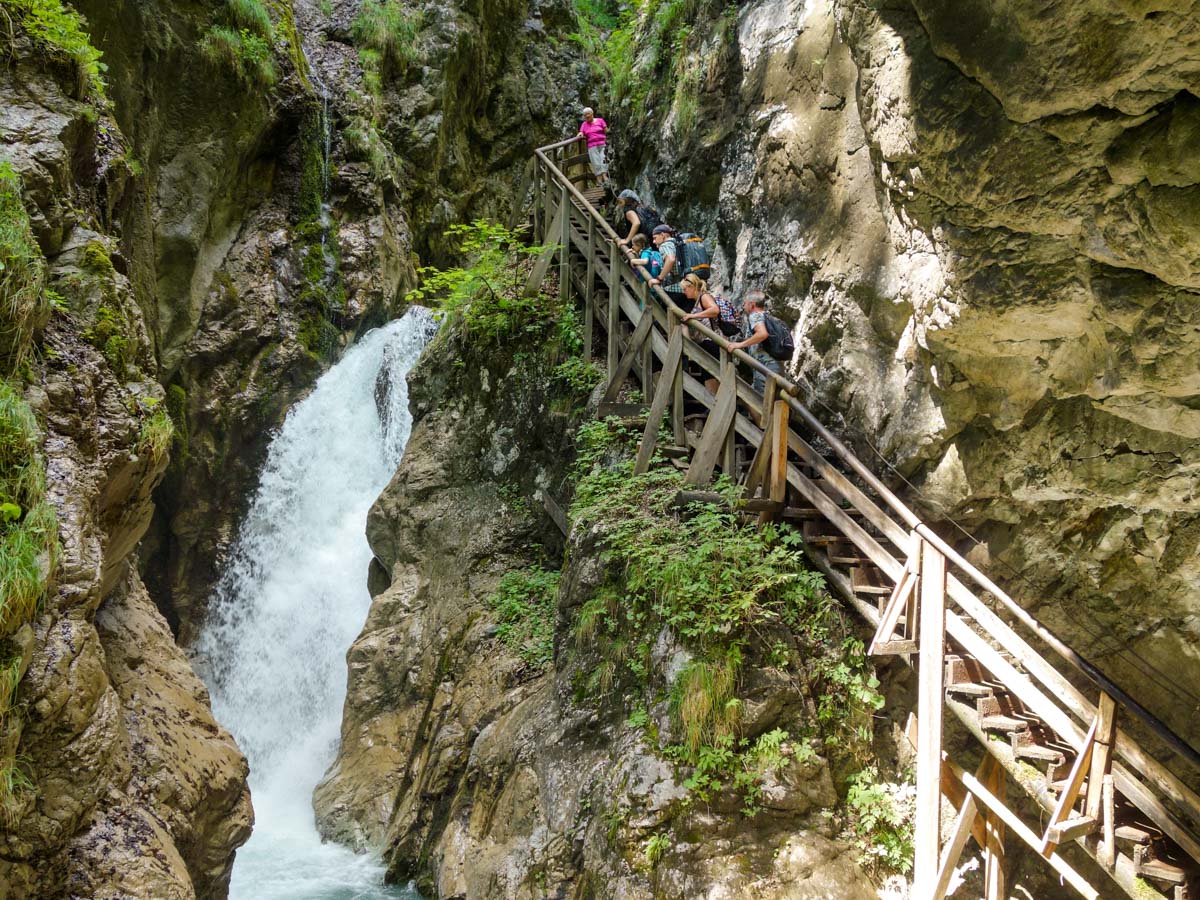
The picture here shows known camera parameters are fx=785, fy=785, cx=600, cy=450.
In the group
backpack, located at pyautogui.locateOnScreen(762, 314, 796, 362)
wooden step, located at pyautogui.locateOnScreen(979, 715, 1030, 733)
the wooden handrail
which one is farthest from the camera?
backpack, located at pyautogui.locateOnScreen(762, 314, 796, 362)

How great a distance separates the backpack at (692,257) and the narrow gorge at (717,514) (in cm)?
65

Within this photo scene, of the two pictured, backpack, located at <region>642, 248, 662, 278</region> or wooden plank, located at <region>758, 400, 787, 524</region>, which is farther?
backpack, located at <region>642, 248, 662, 278</region>

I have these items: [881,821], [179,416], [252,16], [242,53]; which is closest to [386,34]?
[252,16]

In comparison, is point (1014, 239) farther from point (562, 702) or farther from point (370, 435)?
point (370, 435)

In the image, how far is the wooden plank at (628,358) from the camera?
9086 mm

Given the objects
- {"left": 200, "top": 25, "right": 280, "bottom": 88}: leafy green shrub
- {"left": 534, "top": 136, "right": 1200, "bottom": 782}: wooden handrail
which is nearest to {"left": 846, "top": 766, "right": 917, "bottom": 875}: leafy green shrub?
{"left": 534, "top": 136, "right": 1200, "bottom": 782}: wooden handrail

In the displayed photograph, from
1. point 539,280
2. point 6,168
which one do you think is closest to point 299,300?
point 539,280

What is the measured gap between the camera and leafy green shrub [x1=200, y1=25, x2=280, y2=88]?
44.7 feet

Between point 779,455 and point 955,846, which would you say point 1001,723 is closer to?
point 955,846

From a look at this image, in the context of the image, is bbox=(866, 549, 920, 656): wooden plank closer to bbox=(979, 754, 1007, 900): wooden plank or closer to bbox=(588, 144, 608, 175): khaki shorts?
bbox=(979, 754, 1007, 900): wooden plank

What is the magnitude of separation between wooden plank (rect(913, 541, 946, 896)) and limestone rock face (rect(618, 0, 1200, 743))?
113 centimetres

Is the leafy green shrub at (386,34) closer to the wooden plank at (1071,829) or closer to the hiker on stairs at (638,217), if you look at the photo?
the hiker on stairs at (638,217)

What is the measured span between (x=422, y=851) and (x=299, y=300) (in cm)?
1150

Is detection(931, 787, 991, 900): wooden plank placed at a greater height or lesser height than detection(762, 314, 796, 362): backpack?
lesser
